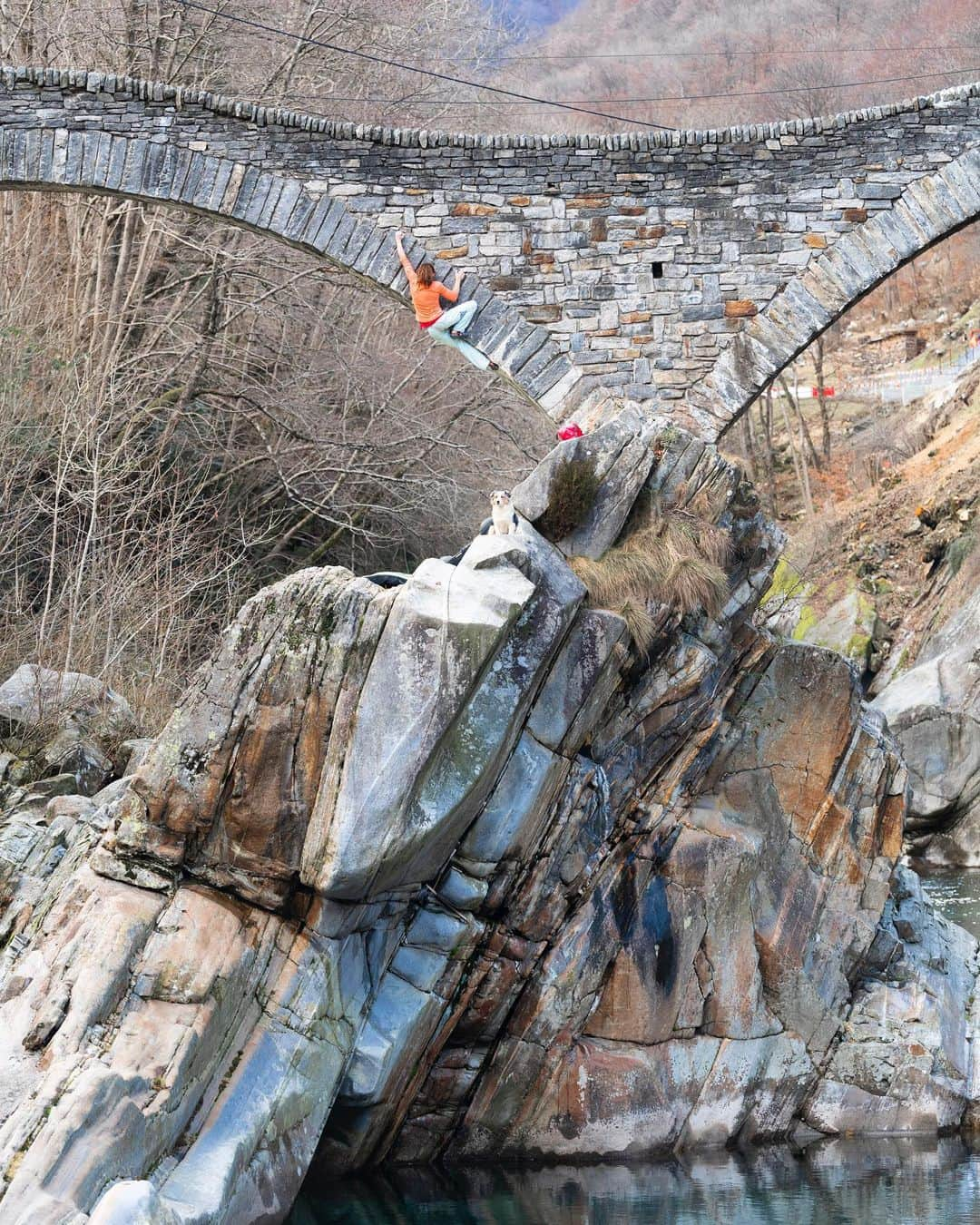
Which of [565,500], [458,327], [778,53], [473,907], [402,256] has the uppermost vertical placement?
[778,53]

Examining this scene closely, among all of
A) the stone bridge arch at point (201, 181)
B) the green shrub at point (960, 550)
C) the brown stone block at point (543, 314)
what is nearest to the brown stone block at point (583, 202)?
the brown stone block at point (543, 314)

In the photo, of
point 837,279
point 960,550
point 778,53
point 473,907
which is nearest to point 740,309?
point 837,279

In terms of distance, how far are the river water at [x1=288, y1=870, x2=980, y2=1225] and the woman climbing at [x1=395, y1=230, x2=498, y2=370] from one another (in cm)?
739

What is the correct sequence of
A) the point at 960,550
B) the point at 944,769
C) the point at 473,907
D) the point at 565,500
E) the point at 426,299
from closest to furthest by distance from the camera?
the point at 473,907
the point at 565,500
the point at 426,299
the point at 944,769
the point at 960,550

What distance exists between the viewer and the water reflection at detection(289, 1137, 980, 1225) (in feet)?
23.1

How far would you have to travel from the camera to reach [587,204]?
44.0 feet

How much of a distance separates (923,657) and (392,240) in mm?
8296

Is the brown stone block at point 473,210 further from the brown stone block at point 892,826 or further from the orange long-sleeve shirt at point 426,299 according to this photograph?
the brown stone block at point 892,826

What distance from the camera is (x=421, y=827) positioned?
6980mm

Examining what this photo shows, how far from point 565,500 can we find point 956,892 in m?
6.81

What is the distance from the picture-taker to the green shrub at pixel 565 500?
8.62 m

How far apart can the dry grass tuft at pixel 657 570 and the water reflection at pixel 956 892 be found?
445cm

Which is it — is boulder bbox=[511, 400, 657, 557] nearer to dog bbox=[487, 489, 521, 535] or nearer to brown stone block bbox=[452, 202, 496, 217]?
dog bbox=[487, 489, 521, 535]

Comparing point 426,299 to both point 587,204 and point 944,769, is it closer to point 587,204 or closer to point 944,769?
point 587,204
